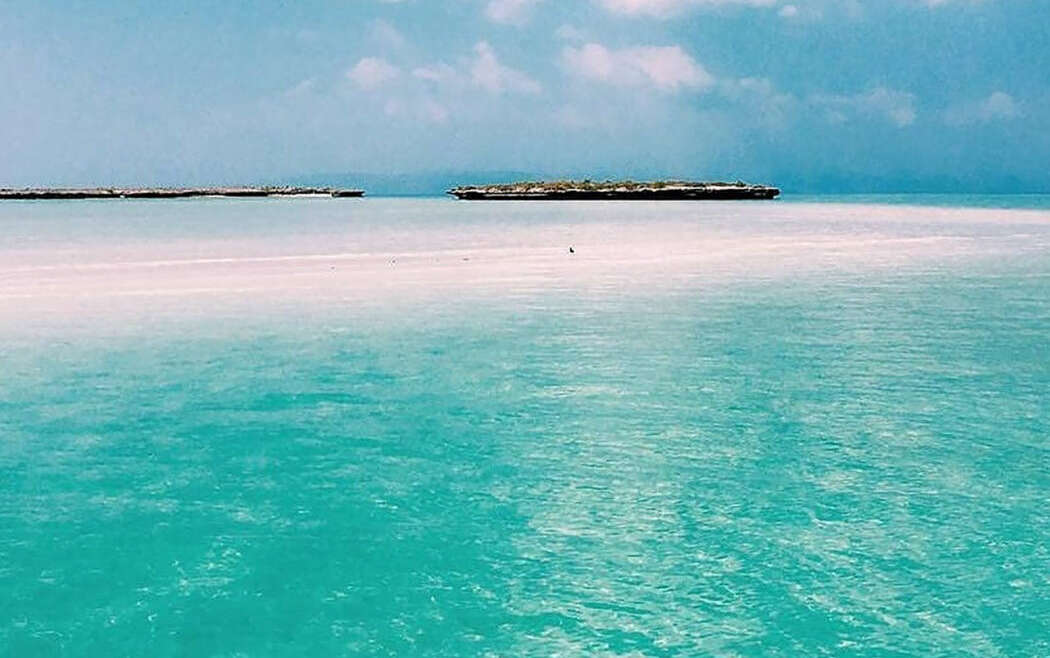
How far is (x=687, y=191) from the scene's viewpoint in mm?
198500

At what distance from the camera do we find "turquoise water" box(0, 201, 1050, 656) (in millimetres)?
8539

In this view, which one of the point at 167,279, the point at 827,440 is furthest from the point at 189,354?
the point at 167,279

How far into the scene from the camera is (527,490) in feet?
39.2

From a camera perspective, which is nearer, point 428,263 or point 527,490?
point 527,490

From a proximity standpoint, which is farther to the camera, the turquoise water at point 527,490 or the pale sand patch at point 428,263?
the pale sand patch at point 428,263

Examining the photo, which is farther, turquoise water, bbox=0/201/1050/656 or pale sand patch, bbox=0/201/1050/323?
pale sand patch, bbox=0/201/1050/323

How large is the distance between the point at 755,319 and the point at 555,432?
1295cm

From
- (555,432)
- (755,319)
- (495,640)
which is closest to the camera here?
(495,640)

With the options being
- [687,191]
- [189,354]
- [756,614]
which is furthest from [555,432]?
Answer: [687,191]

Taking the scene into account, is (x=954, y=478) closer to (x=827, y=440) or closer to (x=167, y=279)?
(x=827, y=440)

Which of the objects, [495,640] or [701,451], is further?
[701,451]

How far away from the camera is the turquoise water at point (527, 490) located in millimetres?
8539

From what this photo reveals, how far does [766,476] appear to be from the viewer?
486 inches

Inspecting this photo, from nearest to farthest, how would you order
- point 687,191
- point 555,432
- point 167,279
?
point 555,432 < point 167,279 < point 687,191
